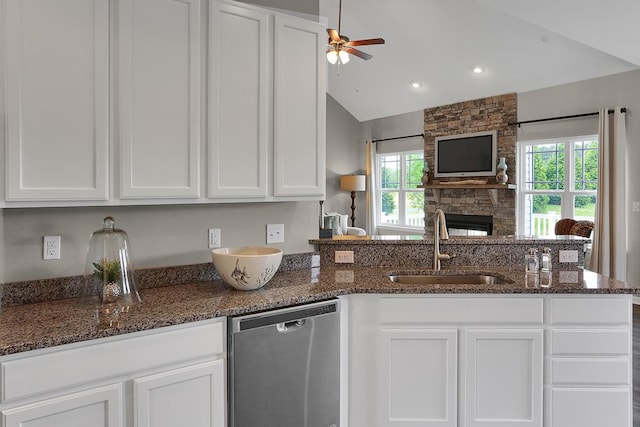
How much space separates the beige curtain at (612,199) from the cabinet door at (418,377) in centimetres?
419

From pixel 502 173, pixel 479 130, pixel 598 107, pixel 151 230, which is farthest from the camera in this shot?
pixel 479 130

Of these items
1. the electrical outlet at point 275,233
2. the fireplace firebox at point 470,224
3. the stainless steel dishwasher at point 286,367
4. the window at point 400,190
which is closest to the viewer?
the stainless steel dishwasher at point 286,367

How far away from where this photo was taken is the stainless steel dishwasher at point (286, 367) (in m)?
2.05

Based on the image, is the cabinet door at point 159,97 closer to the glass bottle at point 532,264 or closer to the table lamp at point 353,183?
the glass bottle at point 532,264

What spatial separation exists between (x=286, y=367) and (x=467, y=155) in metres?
6.09

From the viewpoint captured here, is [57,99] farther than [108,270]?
No

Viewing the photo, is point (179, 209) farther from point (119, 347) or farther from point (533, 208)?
point (533, 208)

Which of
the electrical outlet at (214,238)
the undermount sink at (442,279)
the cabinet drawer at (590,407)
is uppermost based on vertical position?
the electrical outlet at (214,238)

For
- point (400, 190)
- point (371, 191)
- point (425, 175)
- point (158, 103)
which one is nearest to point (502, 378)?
point (158, 103)

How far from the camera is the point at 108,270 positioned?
2.10 metres

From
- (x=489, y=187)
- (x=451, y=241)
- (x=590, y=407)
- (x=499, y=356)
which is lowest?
(x=590, y=407)

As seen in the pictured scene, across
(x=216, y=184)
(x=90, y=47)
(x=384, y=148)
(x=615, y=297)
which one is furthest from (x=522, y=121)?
(x=90, y=47)

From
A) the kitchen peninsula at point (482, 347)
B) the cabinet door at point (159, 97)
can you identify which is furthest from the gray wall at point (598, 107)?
the cabinet door at point (159, 97)

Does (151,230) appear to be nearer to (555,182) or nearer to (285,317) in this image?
(285,317)
